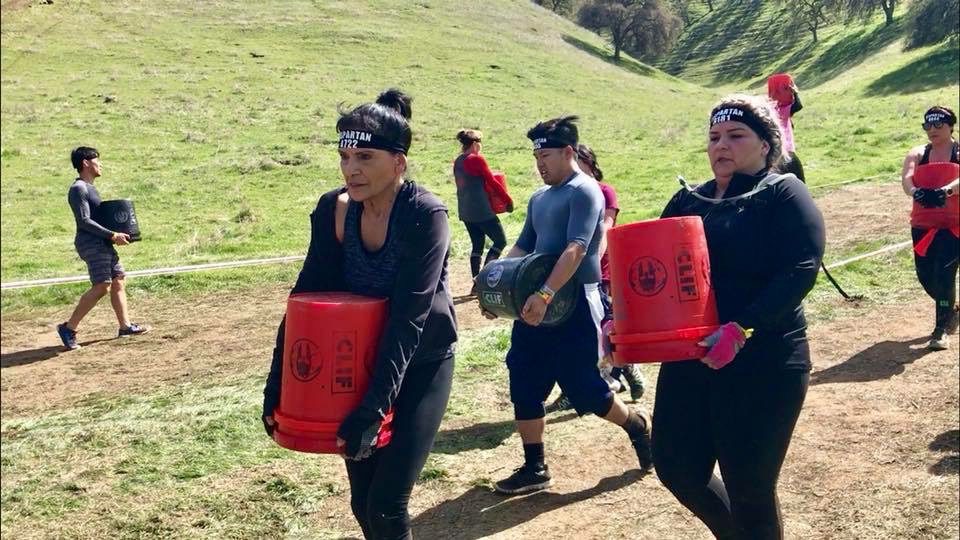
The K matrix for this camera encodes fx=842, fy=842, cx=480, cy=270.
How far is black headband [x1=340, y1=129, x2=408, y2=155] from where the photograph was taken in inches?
110

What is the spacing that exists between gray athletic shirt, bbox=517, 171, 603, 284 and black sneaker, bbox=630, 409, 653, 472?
0.85 metres

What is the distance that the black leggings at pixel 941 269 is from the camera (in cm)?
668

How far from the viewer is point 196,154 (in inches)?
376

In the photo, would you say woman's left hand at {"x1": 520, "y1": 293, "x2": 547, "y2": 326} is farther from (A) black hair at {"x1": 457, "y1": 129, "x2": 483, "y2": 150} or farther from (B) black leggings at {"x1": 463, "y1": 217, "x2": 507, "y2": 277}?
(B) black leggings at {"x1": 463, "y1": 217, "x2": 507, "y2": 277}

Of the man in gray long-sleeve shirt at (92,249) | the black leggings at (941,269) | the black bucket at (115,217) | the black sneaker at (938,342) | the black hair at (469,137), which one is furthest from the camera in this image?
the black hair at (469,137)

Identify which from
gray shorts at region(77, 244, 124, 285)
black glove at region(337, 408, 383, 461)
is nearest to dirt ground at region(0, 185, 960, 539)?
gray shorts at region(77, 244, 124, 285)

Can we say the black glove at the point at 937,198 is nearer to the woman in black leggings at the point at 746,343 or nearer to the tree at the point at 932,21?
the tree at the point at 932,21

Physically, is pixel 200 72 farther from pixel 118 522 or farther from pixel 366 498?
pixel 366 498

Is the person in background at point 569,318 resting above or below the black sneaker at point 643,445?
above

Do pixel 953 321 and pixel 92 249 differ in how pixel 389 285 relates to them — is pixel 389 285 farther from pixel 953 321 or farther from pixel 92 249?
pixel 953 321

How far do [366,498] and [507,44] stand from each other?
16.8 ft

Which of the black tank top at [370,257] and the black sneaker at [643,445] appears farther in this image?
the black sneaker at [643,445]

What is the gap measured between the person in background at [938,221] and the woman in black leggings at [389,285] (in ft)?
16.2

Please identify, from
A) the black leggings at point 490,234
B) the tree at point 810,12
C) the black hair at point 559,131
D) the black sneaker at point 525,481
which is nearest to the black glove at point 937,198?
the tree at point 810,12
